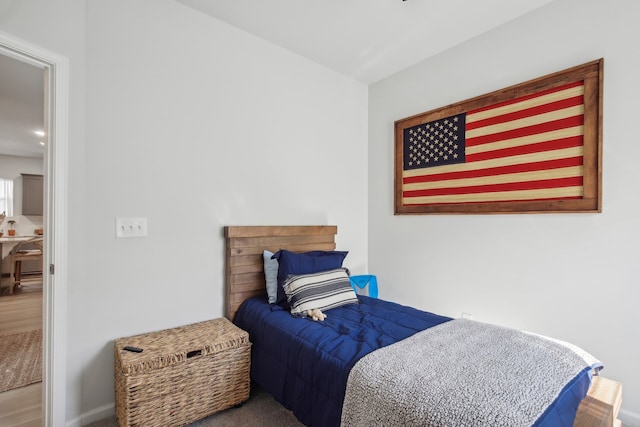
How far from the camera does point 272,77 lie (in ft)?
8.61

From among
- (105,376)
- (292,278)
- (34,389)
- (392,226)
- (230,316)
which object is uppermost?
(392,226)

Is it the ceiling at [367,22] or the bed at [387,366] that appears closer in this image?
the bed at [387,366]

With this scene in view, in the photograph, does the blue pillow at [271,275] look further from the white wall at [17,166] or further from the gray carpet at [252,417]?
the white wall at [17,166]

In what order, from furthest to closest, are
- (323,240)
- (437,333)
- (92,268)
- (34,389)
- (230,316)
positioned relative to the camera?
(323,240)
(230,316)
(34,389)
(92,268)
(437,333)

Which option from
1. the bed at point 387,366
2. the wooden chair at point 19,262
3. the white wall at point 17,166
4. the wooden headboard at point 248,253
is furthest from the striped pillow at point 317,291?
the white wall at point 17,166

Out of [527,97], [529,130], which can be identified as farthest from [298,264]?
[527,97]

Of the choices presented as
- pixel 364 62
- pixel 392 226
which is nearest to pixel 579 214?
pixel 392 226

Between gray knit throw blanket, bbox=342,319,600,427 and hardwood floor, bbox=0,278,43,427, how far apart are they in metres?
1.98

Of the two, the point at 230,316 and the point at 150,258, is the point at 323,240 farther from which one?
the point at 150,258

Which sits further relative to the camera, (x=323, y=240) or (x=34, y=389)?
(x=323, y=240)

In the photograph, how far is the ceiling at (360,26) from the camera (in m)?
2.12

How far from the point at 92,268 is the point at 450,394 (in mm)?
1969

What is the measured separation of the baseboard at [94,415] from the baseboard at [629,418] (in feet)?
10.0

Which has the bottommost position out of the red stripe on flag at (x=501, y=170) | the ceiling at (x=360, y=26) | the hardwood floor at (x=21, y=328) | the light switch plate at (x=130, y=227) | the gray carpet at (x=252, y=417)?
the gray carpet at (x=252, y=417)
